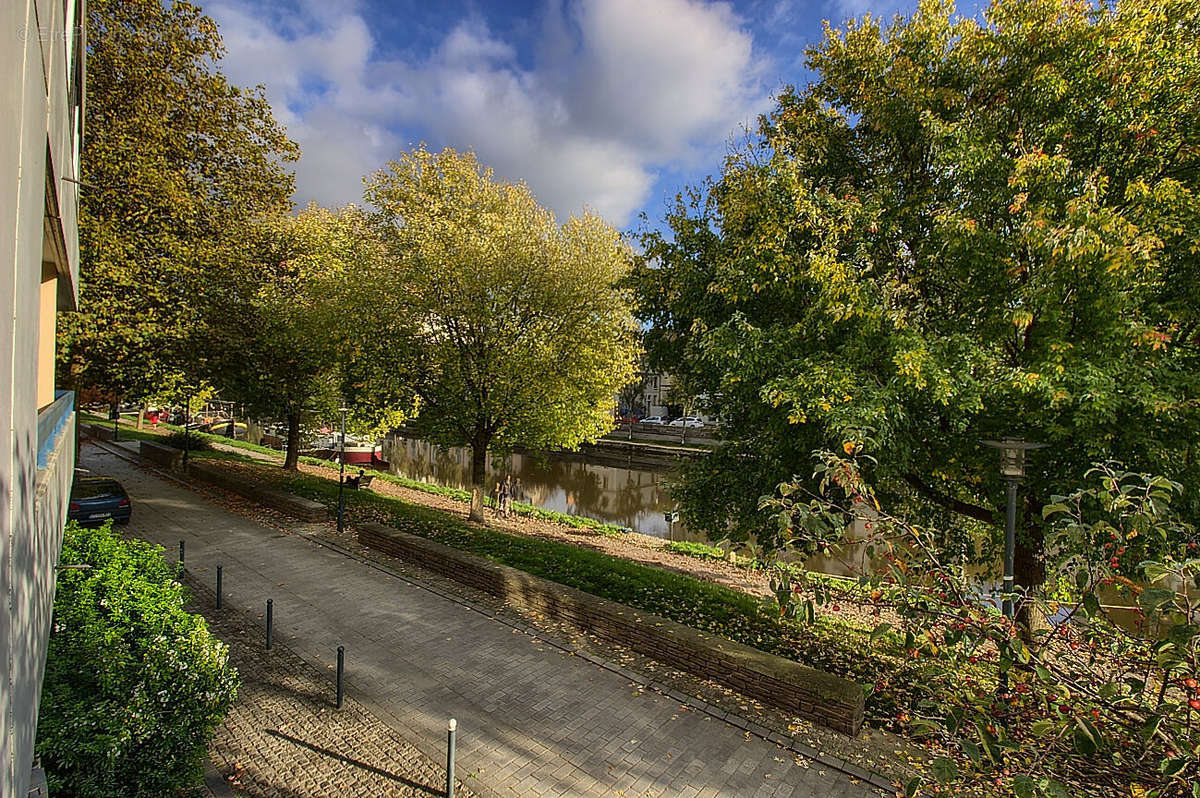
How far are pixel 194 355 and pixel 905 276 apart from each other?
1849 cm

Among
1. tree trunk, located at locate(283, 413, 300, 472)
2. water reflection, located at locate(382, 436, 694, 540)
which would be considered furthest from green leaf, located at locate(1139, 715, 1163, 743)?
tree trunk, located at locate(283, 413, 300, 472)

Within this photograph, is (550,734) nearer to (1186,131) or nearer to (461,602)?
(461,602)

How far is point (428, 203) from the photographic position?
1677 centimetres

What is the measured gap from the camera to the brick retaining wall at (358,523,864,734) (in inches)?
268

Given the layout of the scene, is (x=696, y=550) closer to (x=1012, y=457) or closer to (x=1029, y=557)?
(x=1029, y=557)

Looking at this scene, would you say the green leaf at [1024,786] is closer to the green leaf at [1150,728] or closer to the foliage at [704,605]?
the green leaf at [1150,728]

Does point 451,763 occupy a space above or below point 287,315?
below

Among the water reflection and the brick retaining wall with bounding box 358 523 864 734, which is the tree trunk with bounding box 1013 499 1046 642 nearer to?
the brick retaining wall with bounding box 358 523 864 734

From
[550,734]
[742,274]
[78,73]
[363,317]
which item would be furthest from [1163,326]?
[363,317]

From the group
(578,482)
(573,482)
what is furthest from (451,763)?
(578,482)

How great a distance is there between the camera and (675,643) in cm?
812

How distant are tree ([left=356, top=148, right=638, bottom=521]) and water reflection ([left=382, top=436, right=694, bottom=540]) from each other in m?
7.75

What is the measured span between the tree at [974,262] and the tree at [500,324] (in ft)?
18.9

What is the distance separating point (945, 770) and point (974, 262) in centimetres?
654
